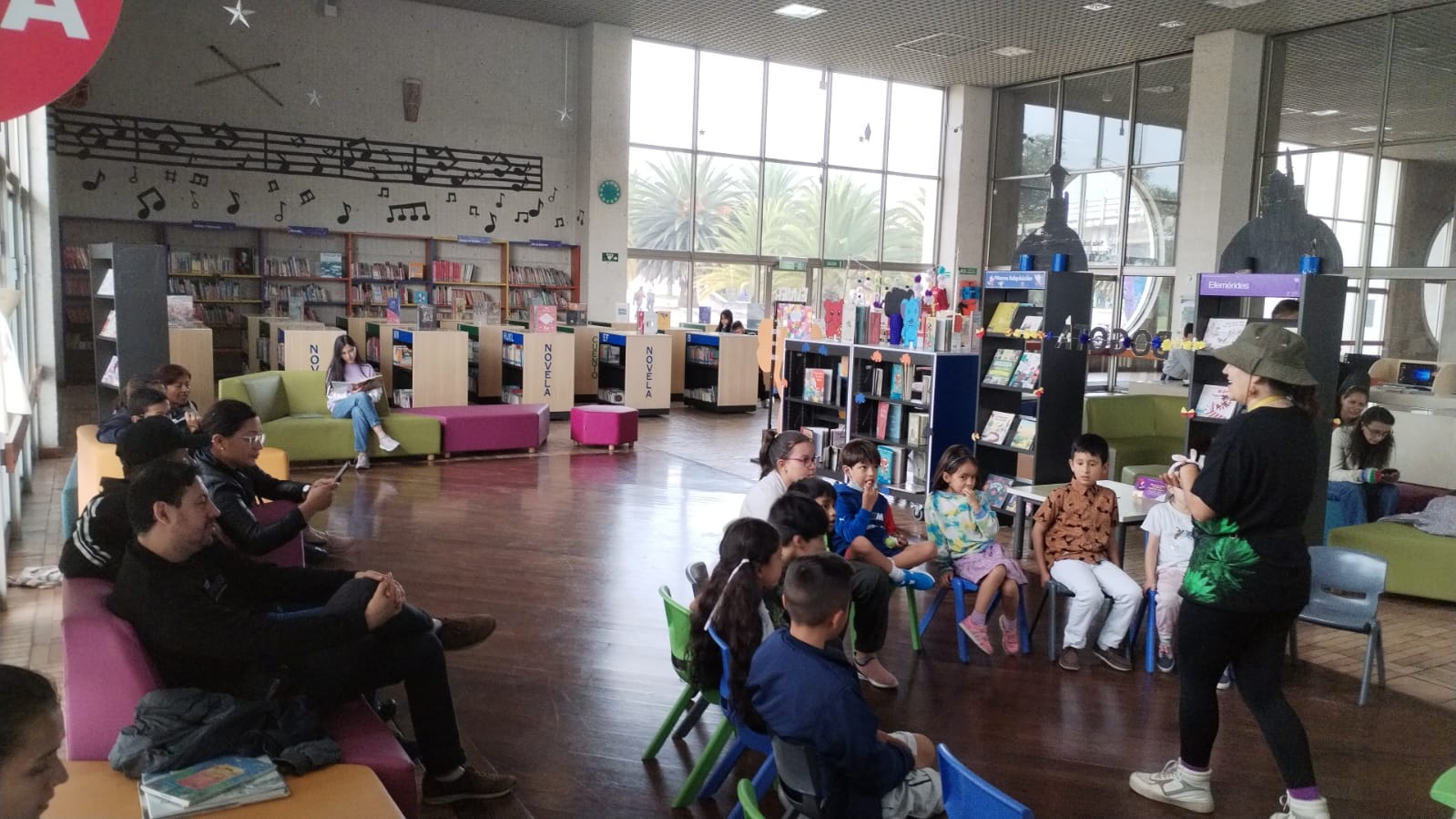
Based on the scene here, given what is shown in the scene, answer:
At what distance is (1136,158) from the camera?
1470 cm

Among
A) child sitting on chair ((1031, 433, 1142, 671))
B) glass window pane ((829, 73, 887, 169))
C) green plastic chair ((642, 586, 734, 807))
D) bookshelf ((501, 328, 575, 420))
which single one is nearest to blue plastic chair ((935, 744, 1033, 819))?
green plastic chair ((642, 586, 734, 807))

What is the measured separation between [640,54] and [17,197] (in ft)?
32.2

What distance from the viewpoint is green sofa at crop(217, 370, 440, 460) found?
7984mm

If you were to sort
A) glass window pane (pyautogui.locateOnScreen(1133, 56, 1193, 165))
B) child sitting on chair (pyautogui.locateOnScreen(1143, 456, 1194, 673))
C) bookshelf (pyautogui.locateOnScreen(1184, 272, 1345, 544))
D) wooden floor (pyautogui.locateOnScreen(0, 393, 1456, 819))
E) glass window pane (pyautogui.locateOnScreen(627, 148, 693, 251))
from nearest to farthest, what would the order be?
wooden floor (pyautogui.locateOnScreen(0, 393, 1456, 819)) < child sitting on chair (pyautogui.locateOnScreen(1143, 456, 1194, 673)) < bookshelf (pyautogui.locateOnScreen(1184, 272, 1345, 544)) < glass window pane (pyautogui.locateOnScreen(1133, 56, 1193, 165)) < glass window pane (pyautogui.locateOnScreen(627, 148, 693, 251))

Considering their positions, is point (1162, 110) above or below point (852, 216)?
above

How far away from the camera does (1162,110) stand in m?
14.5

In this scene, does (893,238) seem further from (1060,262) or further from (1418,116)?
(1060,262)

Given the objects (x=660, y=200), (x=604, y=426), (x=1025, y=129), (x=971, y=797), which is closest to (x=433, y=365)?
(x=604, y=426)

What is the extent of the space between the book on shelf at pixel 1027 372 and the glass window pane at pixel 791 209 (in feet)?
33.6

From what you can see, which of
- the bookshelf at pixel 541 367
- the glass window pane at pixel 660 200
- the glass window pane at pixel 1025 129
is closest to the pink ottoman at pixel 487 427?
the bookshelf at pixel 541 367

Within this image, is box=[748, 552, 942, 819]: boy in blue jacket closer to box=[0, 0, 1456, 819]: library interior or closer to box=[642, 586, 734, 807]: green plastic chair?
box=[0, 0, 1456, 819]: library interior

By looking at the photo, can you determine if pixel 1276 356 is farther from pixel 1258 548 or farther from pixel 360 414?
pixel 360 414

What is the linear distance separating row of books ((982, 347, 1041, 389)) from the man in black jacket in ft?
14.6

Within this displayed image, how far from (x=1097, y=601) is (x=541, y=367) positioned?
25.8 feet
